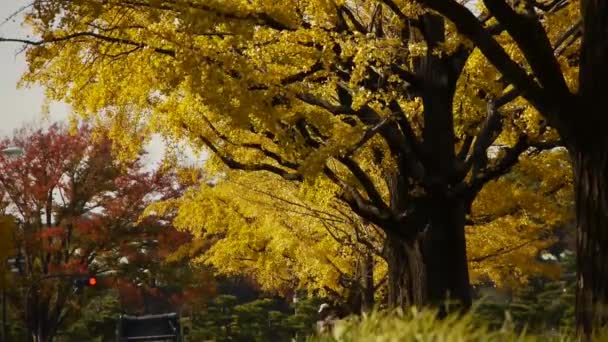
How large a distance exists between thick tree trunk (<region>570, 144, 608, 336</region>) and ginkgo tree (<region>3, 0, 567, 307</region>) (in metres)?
3.51

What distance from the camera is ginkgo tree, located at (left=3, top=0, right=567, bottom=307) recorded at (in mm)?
11078

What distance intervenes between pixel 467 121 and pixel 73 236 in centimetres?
2577

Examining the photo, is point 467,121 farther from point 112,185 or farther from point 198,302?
point 198,302

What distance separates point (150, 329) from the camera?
3675 cm

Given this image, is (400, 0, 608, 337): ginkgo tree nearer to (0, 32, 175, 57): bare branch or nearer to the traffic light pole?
(0, 32, 175, 57): bare branch

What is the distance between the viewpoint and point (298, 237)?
22906 millimetres

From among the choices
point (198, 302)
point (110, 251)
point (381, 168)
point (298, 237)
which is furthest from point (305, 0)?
point (198, 302)

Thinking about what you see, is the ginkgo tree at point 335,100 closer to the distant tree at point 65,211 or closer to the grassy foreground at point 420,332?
the grassy foreground at point 420,332

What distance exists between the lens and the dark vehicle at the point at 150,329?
3643 cm

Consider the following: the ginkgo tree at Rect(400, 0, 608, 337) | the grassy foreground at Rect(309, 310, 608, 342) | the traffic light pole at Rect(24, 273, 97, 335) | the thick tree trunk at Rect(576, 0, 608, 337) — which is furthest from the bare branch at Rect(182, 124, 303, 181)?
the traffic light pole at Rect(24, 273, 97, 335)

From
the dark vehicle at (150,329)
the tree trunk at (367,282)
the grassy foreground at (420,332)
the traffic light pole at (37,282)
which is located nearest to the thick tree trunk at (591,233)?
the grassy foreground at (420,332)

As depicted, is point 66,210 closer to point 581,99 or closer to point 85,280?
point 85,280

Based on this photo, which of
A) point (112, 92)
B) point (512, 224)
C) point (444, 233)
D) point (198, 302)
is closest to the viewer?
point (112, 92)

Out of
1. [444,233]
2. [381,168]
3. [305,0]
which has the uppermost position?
[305,0]
